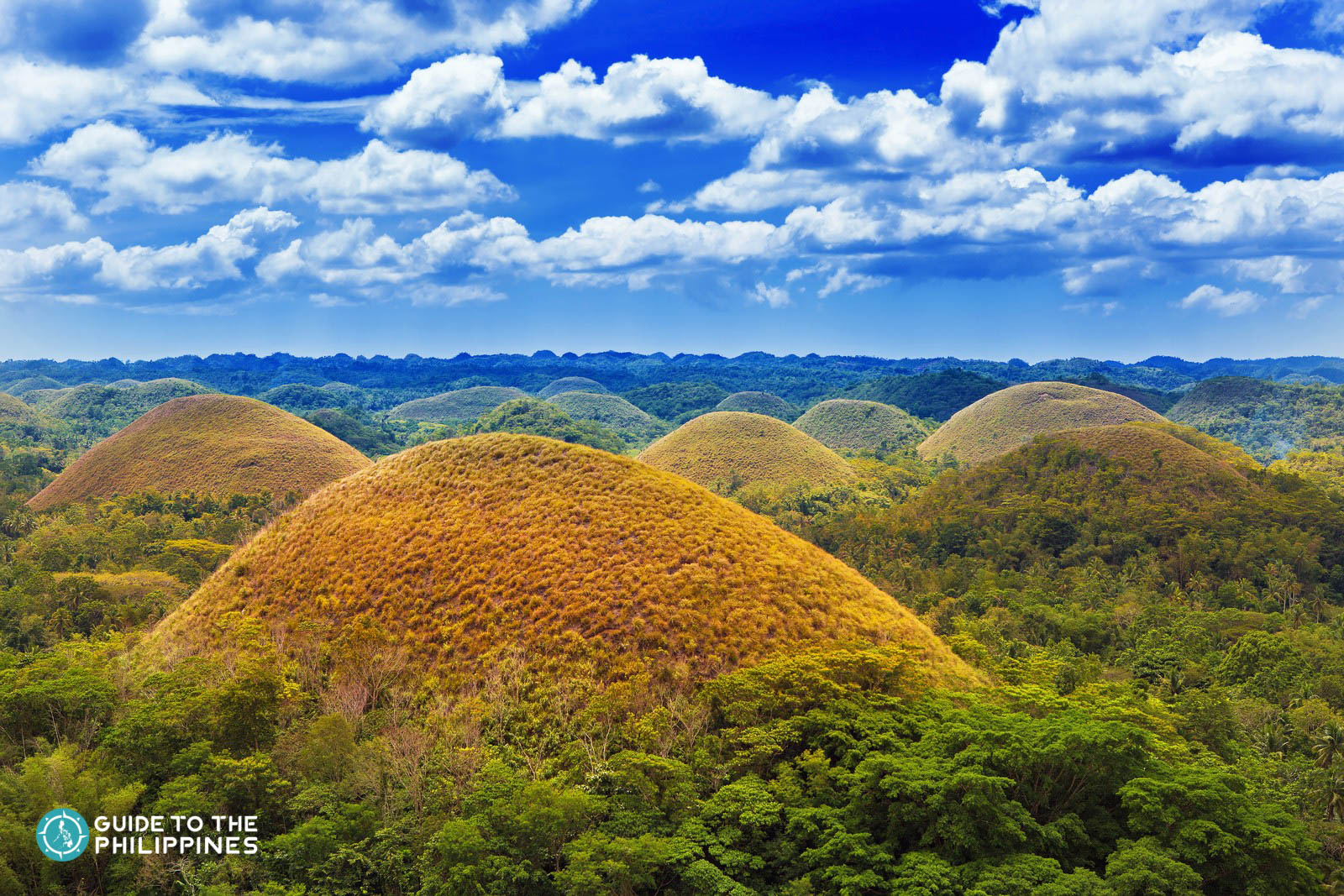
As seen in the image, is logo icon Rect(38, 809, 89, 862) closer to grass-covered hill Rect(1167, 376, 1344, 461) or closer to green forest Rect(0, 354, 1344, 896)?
green forest Rect(0, 354, 1344, 896)

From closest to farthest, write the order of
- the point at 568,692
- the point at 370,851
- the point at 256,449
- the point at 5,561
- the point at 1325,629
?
1. the point at 370,851
2. the point at 568,692
3. the point at 1325,629
4. the point at 5,561
5. the point at 256,449

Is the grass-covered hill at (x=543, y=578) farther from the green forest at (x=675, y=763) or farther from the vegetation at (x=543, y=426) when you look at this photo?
the vegetation at (x=543, y=426)

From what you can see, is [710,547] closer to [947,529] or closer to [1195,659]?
[1195,659]

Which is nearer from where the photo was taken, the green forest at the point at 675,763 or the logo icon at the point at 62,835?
the logo icon at the point at 62,835

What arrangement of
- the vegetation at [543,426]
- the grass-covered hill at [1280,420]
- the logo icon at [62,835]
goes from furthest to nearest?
the vegetation at [543,426], the grass-covered hill at [1280,420], the logo icon at [62,835]

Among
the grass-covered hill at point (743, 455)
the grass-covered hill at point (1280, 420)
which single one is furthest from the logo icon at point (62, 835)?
the grass-covered hill at point (1280, 420)

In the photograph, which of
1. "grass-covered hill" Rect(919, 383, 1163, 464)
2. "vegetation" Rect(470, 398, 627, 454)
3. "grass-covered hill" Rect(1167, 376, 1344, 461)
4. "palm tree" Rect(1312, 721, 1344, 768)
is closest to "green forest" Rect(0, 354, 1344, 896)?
"palm tree" Rect(1312, 721, 1344, 768)

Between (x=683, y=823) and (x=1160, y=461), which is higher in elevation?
(x=1160, y=461)

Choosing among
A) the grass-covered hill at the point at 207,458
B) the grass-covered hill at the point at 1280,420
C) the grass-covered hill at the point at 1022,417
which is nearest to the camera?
the grass-covered hill at the point at 207,458

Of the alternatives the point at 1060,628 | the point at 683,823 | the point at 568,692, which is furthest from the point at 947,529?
the point at 683,823
